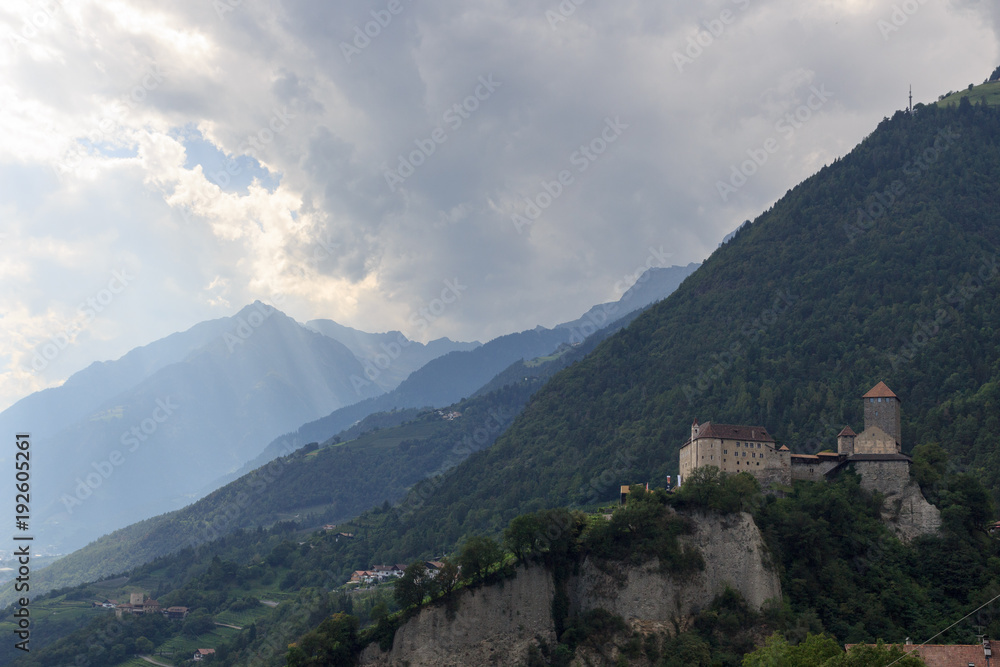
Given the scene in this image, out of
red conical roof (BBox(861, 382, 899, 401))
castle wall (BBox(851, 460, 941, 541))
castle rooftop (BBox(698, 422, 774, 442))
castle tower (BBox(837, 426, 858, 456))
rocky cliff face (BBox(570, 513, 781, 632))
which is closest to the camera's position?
rocky cliff face (BBox(570, 513, 781, 632))

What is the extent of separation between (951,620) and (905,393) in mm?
66564

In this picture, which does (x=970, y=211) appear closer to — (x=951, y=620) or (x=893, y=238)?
(x=893, y=238)

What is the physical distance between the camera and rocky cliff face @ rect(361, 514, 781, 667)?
84875mm

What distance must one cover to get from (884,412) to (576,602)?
133ft

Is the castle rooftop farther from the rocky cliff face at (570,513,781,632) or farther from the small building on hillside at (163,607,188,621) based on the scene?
the small building on hillside at (163,607,188,621)

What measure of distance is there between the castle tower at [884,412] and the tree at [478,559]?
43874 mm

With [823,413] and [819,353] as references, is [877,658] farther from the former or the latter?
[819,353]

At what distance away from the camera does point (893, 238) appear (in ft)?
588

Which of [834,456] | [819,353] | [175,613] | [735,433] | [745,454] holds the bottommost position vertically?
[175,613]

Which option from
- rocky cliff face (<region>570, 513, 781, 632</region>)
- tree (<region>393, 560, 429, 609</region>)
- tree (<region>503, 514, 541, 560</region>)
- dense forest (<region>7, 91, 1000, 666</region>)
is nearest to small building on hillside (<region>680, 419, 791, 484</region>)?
dense forest (<region>7, 91, 1000, 666</region>)

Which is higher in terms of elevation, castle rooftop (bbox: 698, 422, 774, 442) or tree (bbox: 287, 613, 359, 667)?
castle rooftop (bbox: 698, 422, 774, 442)

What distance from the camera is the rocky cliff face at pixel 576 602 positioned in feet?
278

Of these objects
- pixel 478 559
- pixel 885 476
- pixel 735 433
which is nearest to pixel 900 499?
pixel 885 476

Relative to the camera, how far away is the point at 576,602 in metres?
88.4
